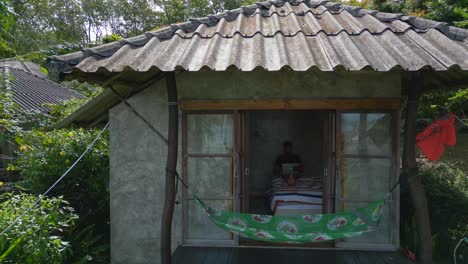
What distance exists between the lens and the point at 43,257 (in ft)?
11.3

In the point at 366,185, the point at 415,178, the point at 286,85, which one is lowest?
the point at 366,185

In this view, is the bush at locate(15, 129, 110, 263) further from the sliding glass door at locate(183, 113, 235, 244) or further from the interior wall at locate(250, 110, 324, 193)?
the interior wall at locate(250, 110, 324, 193)

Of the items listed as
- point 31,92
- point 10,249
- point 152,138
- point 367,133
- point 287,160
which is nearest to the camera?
point 10,249

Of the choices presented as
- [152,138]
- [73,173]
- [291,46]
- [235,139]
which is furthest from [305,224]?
[73,173]

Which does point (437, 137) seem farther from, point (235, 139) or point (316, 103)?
point (235, 139)

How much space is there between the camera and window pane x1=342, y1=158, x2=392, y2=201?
4.20 m

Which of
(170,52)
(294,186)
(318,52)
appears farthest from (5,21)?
(294,186)

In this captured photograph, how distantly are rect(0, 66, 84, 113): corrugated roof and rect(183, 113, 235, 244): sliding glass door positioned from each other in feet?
27.1

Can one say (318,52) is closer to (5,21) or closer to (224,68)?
(224,68)

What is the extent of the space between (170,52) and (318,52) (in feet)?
4.15

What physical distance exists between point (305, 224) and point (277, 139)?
446 centimetres

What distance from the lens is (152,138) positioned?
14.1 ft

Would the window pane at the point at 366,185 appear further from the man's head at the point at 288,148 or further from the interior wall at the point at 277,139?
the interior wall at the point at 277,139

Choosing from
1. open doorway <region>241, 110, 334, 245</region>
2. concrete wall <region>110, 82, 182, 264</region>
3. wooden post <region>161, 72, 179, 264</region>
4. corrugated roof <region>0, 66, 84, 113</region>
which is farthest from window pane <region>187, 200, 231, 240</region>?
corrugated roof <region>0, 66, 84, 113</region>
